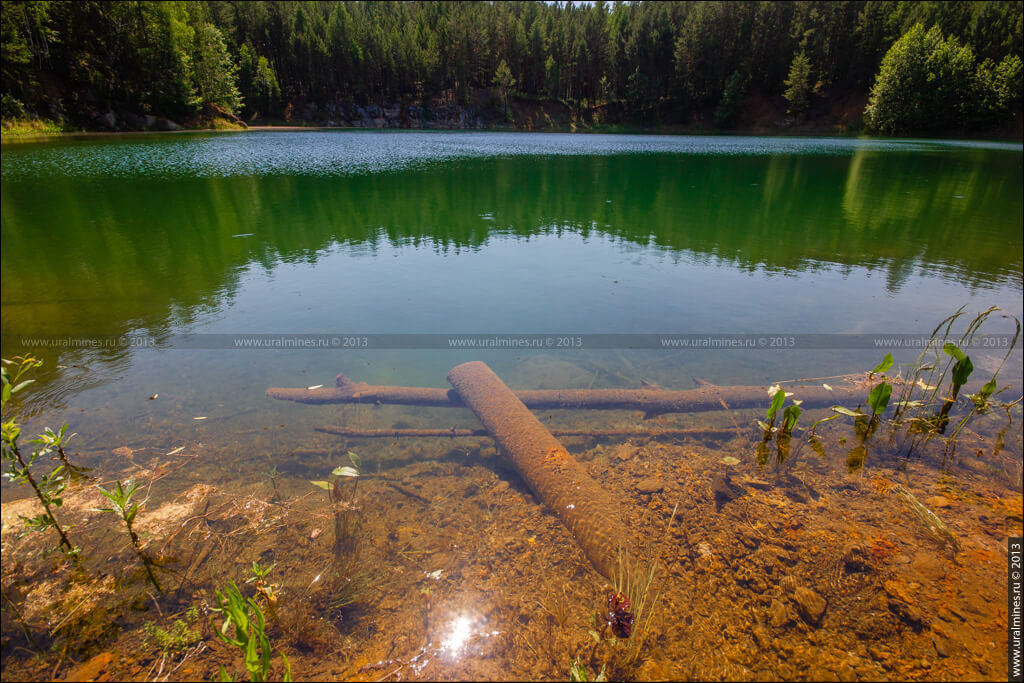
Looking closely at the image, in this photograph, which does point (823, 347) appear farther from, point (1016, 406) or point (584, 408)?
point (584, 408)

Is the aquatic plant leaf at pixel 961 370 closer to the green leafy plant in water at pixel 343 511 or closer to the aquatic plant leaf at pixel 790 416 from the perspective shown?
the aquatic plant leaf at pixel 790 416

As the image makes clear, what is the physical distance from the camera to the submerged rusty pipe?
372cm

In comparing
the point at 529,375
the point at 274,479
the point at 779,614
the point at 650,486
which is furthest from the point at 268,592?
the point at 529,375

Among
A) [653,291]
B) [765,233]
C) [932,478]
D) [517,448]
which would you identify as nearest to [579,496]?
[517,448]

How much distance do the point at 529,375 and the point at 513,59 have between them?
120 metres

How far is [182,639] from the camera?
2.88m

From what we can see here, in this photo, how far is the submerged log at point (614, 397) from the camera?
229 inches

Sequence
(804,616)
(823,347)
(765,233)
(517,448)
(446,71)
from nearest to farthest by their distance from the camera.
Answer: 1. (804,616)
2. (517,448)
3. (823,347)
4. (765,233)
5. (446,71)

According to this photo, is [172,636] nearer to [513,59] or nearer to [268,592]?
[268,592]

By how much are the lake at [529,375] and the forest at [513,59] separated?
5378cm

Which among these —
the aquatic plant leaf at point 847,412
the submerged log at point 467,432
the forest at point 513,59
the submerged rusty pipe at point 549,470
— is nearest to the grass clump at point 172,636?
the submerged log at point 467,432

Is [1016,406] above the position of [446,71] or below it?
below

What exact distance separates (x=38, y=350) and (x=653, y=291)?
32.6 feet

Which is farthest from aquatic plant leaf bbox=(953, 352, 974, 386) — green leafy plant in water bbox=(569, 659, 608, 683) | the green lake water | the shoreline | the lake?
the shoreline
